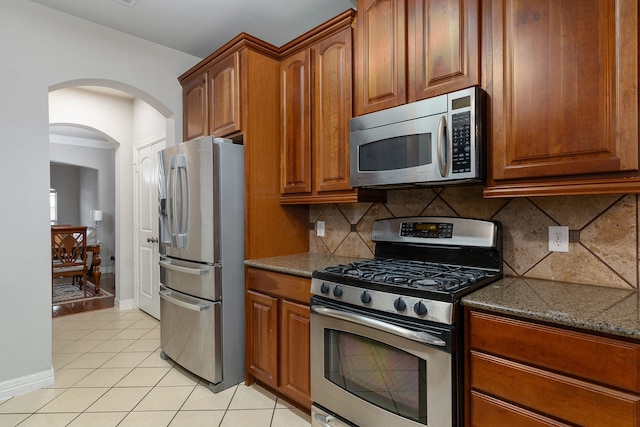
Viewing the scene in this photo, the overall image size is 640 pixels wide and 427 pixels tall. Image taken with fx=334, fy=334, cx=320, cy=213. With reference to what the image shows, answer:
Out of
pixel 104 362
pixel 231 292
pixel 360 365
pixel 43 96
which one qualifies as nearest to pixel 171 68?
pixel 43 96

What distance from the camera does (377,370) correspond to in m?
1.58

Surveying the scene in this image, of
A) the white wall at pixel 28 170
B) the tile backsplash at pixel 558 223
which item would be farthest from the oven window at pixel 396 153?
the white wall at pixel 28 170

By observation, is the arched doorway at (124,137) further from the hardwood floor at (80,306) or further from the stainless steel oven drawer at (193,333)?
the stainless steel oven drawer at (193,333)

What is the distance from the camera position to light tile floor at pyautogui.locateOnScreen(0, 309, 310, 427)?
78.7 inches

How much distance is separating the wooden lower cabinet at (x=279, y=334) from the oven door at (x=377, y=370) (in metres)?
0.15

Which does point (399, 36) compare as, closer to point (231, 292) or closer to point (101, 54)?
point (231, 292)

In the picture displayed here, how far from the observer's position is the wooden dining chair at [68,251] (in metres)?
4.98

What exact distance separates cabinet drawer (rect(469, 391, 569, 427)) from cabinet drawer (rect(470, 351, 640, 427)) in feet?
0.07

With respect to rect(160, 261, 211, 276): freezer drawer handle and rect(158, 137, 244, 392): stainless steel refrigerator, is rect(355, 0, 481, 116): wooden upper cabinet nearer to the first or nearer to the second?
rect(158, 137, 244, 392): stainless steel refrigerator

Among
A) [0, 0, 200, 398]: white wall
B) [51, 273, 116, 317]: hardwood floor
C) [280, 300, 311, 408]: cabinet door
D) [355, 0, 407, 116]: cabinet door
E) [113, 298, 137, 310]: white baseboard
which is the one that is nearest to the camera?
[355, 0, 407, 116]: cabinet door

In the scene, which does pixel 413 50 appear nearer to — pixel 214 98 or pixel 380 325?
pixel 380 325

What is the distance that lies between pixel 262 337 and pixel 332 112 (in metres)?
1.60

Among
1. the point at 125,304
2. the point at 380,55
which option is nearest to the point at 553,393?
the point at 380,55

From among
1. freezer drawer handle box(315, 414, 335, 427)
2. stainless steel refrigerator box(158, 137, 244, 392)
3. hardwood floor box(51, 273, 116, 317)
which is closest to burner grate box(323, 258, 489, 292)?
freezer drawer handle box(315, 414, 335, 427)
